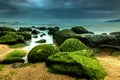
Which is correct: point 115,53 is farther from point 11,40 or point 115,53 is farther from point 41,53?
point 11,40

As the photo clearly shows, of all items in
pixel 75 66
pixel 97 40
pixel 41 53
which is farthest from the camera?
pixel 97 40

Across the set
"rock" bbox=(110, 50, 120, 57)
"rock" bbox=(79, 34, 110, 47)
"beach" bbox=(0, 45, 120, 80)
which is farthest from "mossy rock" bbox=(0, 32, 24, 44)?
"rock" bbox=(110, 50, 120, 57)

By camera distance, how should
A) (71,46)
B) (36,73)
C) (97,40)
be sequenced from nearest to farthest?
1. (36,73)
2. (71,46)
3. (97,40)

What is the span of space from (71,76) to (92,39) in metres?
9.13

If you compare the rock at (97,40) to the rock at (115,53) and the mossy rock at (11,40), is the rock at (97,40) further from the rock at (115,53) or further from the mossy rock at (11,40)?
the mossy rock at (11,40)

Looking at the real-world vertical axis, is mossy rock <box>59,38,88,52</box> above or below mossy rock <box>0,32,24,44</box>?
above

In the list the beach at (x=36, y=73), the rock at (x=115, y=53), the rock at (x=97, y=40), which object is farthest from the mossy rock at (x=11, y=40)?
the rock at (x=115, y=53)

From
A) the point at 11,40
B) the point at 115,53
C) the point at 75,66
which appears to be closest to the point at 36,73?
the point at 75,66

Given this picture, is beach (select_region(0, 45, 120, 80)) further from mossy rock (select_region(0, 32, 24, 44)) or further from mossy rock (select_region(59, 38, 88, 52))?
mossy rock (select_region(0, 32, 24, 44))

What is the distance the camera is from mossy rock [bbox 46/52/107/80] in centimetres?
1032

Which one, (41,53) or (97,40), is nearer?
(41,53)

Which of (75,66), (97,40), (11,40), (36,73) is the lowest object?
(36,73)

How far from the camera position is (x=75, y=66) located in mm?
10641

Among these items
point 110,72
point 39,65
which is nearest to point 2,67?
point 39,65
